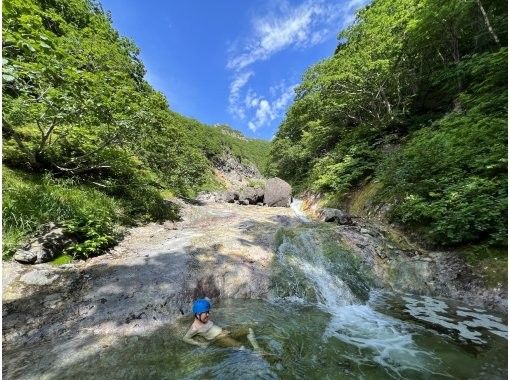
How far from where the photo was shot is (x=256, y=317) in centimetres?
636

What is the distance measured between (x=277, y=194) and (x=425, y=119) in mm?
10612

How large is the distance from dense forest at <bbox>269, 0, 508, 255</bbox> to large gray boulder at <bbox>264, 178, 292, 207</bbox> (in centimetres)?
213

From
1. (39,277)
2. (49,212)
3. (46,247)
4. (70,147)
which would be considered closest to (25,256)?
(46,247)

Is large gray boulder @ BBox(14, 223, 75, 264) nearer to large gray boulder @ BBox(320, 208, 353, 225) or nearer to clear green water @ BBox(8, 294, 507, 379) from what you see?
clear green water @ BBox(8, 294, 507, 379)

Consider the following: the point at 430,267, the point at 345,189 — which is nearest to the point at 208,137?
the point at 345,189

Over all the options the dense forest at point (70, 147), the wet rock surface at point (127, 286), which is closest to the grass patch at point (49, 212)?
the dense forest at point (70, 147)

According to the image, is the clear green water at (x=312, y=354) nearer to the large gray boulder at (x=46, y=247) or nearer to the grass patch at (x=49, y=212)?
the large gray boulder at (x=46, y=247)

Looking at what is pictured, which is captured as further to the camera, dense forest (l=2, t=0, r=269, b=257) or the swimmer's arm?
dense forest (l=2, t=0, r=269, b=257)

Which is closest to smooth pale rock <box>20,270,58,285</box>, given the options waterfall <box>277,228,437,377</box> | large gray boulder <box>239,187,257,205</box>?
waterfall <box>277,228,437,377</box>

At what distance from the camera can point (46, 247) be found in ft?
24.2

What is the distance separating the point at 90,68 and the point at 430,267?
17.5 meters

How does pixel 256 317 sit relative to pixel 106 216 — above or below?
below

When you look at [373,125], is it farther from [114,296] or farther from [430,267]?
[114,296]

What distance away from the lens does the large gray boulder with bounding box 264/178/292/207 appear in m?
22.7
